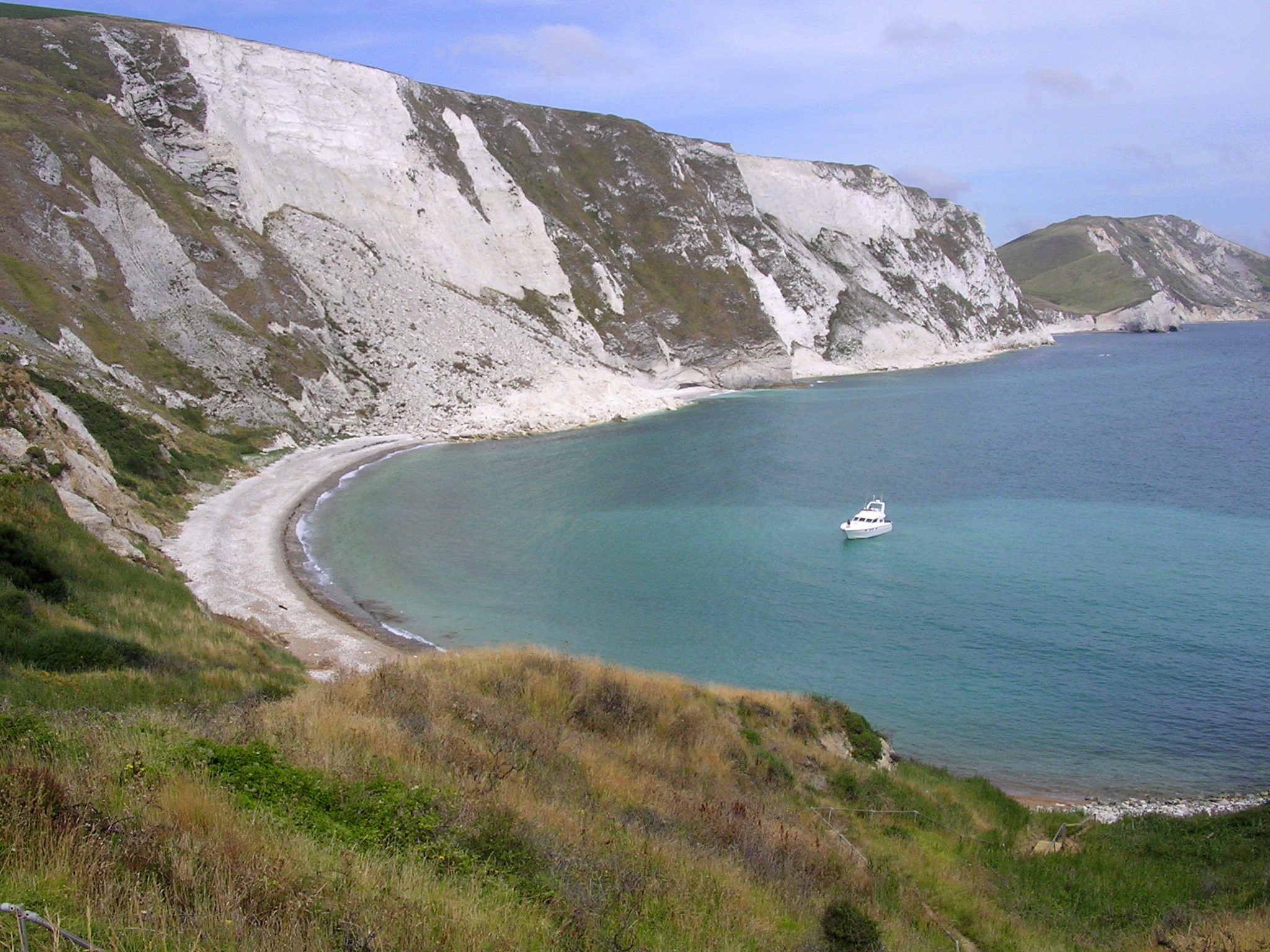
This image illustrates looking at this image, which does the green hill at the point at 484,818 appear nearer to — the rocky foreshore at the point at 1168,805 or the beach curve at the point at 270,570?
the rocky foreshore at the point at 1168,805

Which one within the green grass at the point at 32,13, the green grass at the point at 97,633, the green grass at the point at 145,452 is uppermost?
the green grass at the point at 32,13

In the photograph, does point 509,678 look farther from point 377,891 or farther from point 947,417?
point 947,417

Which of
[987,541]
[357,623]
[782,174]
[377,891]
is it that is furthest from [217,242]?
[782,174]

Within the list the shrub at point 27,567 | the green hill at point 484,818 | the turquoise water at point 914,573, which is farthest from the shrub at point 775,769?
the shrub at point 27,567

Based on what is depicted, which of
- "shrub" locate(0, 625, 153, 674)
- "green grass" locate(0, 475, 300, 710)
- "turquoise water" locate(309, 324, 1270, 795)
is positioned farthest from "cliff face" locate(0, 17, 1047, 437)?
"shrub" locate(0, 625, 153, 674)

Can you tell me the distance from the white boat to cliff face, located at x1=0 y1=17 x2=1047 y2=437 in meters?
33.2

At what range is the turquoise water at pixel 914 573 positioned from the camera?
20203 millimetres

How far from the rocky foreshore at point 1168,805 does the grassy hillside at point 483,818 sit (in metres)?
1.79

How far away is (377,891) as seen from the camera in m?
5.14

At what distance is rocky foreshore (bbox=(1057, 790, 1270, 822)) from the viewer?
16.2 meters

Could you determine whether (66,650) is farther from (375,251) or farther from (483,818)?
(375,251)

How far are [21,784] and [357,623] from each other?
2078 cm

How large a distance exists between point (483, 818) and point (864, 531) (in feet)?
98.4

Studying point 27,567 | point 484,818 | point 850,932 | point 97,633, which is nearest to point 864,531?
point 850,932
